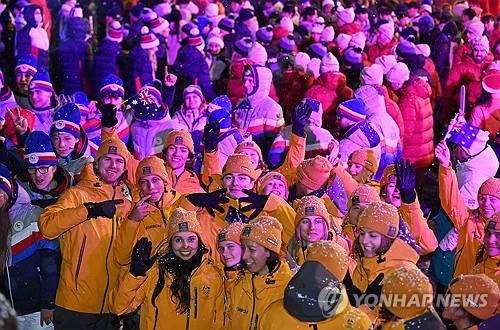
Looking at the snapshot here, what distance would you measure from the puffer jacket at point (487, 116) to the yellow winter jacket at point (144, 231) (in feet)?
16.3

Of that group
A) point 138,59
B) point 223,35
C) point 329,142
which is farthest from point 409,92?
point 223,35

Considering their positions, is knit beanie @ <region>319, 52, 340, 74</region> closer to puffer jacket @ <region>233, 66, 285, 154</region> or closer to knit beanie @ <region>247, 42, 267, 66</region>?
knit beanie @ <region>247, 42, 267, 66</region>

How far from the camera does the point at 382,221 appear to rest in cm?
618

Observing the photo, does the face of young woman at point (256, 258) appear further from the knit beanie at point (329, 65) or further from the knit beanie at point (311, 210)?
the knit beanie at point (329, 65)

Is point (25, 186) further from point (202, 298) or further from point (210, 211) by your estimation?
point (202, 298)

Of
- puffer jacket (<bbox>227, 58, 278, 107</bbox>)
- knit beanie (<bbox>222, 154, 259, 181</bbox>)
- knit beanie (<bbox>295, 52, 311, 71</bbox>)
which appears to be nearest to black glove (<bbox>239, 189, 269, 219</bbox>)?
knit beanie (<bbox>222, 154, 259, 181</bbox>)

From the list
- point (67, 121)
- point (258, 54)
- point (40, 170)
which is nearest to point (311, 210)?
point (40, 170)

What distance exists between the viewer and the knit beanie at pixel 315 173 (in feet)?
26.1

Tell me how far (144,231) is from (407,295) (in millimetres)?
2334

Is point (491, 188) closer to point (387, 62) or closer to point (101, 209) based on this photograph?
point (101, 209)

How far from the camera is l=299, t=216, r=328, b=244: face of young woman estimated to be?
6.66 m

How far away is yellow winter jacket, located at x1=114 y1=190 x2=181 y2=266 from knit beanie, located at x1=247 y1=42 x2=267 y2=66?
5.90 meters

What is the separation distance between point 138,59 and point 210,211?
654 centimetres

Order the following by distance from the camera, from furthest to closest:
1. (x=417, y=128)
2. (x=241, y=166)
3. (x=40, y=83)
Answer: (x=417, y=128) < (x=40, y=83) < (x=241, y=166)
